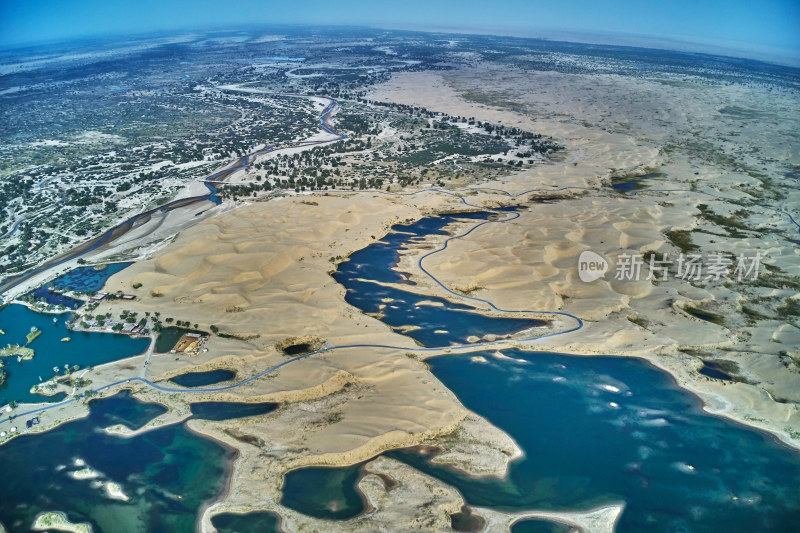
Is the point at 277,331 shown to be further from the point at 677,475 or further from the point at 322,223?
the point at 677,475

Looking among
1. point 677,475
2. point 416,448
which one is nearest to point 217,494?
point 416,448

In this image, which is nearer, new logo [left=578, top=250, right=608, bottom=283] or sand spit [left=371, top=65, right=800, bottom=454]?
sand spit [left=371, top=65, right=800, bottom=454]

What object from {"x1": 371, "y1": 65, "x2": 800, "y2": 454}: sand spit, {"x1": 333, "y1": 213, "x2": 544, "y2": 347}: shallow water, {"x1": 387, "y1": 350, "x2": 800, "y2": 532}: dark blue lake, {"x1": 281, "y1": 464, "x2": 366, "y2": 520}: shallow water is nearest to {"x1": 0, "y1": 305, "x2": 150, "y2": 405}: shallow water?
{"x1": 281, "y1": 464, "x2": 366, "y2": 520}: shallow water

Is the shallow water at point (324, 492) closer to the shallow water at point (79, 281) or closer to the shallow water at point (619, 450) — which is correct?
the shallow water at point (619, 450)

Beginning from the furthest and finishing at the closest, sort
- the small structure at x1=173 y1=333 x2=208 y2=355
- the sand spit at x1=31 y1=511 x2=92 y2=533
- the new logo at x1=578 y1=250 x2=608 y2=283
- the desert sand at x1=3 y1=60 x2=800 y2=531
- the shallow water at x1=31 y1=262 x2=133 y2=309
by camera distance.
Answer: the new logo at x1=578 y1=250 x2=608 y2=283
the shallow water at x1=31 y1=262 x2=133 y2=309
the small structure at x1=173 y1=333 x2=208 y2=355
the desert sand at x1=3 y1=60 x2=800 y2=531
the sand spit at x1=31 y1=511 x2=92 y2=533

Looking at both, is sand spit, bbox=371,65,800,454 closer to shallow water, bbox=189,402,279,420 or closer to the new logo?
the new logo
